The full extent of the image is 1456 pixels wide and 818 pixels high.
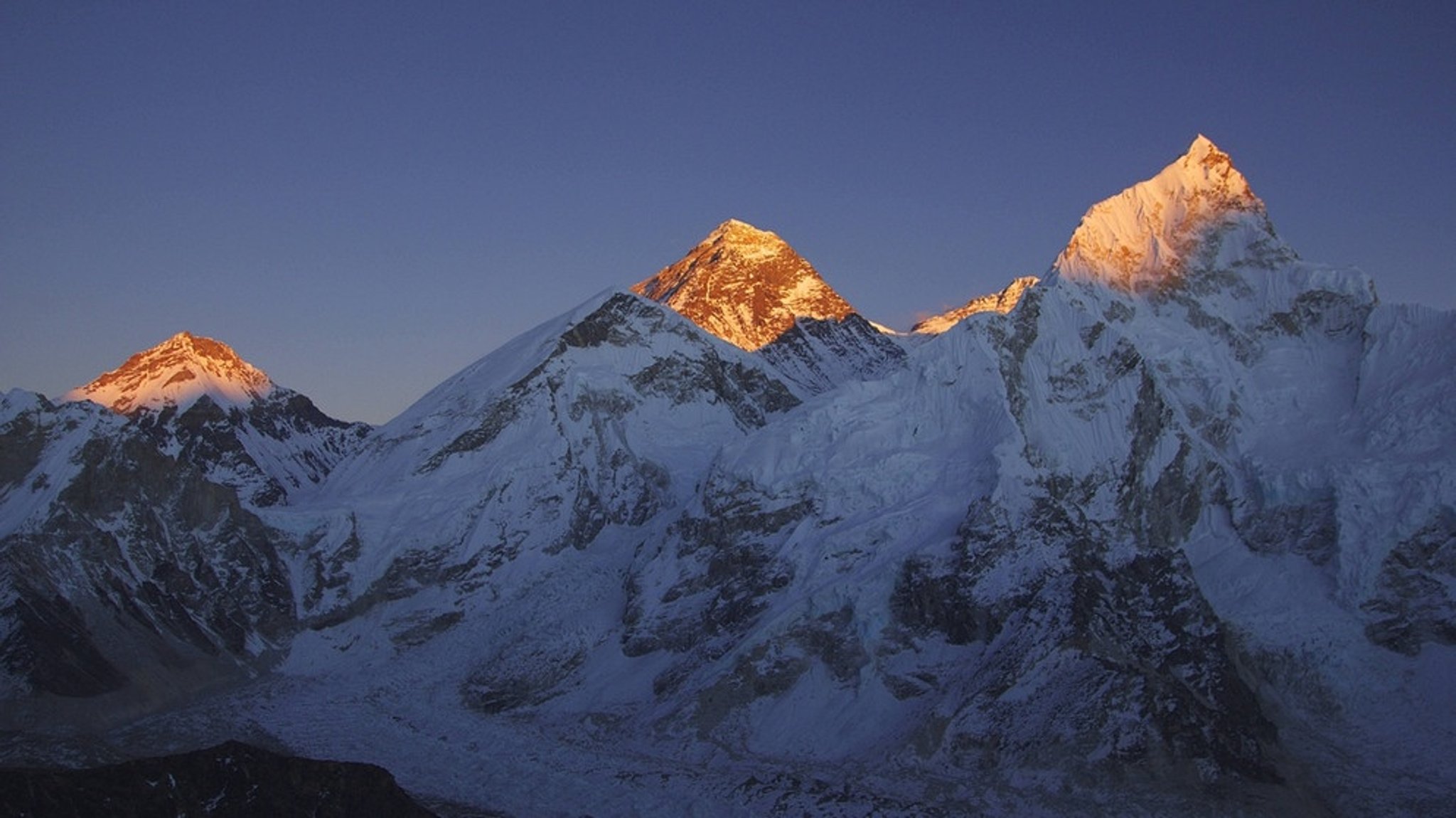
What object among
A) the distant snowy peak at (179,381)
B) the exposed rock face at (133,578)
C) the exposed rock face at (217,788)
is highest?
the distant snowy peak at (179,381)

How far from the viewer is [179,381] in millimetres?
168250

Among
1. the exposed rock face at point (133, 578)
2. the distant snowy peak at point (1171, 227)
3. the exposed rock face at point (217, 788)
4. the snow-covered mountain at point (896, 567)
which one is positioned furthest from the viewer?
the distant snowy peak at point (1171, 227)

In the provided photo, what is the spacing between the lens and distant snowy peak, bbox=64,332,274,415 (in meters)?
165

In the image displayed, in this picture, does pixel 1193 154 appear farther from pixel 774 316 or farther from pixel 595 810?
pixel 595 810

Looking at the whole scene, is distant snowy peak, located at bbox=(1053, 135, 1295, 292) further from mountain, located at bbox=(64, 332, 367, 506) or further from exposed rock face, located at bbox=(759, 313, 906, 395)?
mountain, located at bbox=(64, 332, 367, 506)

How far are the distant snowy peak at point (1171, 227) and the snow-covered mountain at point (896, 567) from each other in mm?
331

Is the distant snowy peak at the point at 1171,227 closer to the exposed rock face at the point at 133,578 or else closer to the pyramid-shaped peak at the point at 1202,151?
the pyramid-shaped peak at the point at 1202,151

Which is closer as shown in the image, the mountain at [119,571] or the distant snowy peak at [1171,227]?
the mountain at [119,571]

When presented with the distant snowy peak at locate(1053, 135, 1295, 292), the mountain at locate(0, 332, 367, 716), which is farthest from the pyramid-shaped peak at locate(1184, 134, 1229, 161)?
the mountain at locate(0, 332, 367, 716)

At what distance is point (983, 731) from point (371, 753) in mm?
35267

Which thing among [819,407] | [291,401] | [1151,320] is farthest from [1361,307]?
[291,401]

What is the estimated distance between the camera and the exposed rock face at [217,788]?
144 ft

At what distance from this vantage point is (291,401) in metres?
181

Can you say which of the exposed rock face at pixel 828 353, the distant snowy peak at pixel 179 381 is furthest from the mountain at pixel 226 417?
the exposed rock face at pixel 828 353
